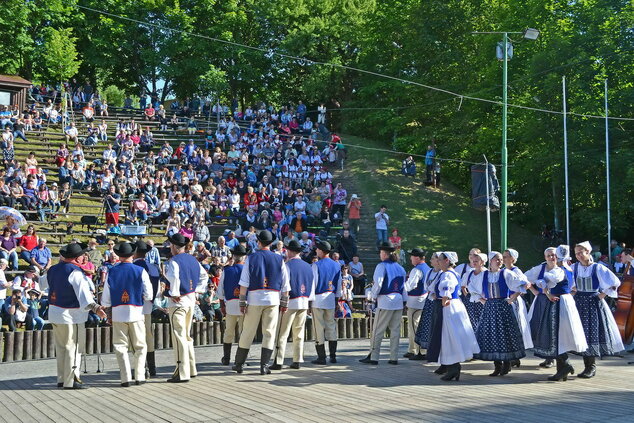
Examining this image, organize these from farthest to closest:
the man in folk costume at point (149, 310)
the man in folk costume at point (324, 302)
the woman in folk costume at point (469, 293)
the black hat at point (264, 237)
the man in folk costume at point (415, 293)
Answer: the man in folk costume at point (415, 293) < the man in folk costume at point (324, 302) < the woman in folk costume at point (469, 293) < the black hat at point (264, 237) < the man in folk costume at point (149, 310)

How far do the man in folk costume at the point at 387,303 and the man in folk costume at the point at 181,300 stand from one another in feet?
9.97

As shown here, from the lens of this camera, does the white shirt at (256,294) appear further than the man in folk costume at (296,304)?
No

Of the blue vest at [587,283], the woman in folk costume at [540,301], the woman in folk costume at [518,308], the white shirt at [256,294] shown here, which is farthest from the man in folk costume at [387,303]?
the blue vest at [587,283]

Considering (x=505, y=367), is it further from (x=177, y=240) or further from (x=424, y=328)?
(x=177, y=240)

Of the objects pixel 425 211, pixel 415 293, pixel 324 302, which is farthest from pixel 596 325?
pixel 425 211

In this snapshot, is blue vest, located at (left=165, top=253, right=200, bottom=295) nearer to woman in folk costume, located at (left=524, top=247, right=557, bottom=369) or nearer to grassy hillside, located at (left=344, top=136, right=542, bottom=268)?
woman in folk costume, located at (left=524, top=247, right=557, bottom=369)

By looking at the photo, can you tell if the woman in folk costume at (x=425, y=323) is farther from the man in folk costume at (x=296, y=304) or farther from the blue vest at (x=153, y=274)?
the blue vest at (x=153, y=274)

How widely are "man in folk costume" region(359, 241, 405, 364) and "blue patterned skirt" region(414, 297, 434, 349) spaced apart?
367mm

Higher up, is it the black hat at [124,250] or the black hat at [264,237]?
the black hat at [264,237]

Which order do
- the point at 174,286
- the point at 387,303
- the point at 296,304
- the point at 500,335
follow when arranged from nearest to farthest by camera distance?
1. the point at 174,286
2. the point at 500,335
3. the point at 296,304
4. the point at 387,303

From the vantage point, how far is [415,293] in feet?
44.9

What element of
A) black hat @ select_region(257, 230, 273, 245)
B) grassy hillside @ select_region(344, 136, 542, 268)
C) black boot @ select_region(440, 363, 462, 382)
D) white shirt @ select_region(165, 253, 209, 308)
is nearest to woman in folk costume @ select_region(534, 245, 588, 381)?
black boot @ select_region(440, 363, 462, 382)

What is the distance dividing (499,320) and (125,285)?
529cm

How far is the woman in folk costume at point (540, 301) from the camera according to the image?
11.2 meters
